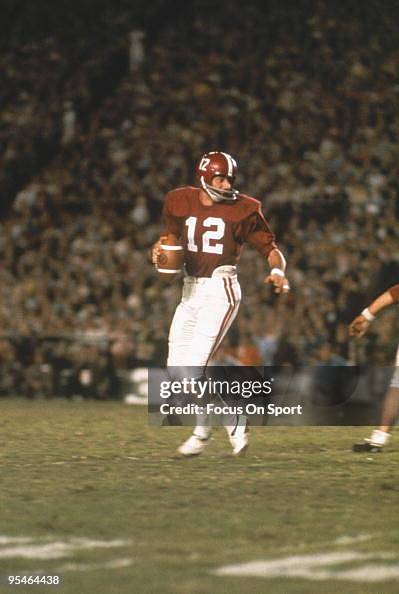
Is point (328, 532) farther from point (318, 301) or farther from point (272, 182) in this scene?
point (272, 182)

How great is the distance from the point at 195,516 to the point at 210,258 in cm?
263

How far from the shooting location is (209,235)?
7.79m

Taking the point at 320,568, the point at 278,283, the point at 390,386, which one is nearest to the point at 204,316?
the point at 278,283

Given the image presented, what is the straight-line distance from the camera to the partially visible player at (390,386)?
26.2 feet

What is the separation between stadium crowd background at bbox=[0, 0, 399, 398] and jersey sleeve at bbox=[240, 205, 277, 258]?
5.25 m

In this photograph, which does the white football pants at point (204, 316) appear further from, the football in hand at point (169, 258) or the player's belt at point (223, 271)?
the football in hand at point (169, 258)

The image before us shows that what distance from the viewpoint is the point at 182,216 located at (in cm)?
797

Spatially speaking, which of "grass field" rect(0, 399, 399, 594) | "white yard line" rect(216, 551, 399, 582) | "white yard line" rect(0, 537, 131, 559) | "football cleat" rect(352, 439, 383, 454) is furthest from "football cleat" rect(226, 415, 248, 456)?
"white yard line" rect(216, 551, 399, 582)

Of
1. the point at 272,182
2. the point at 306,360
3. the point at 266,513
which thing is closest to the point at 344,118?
the point at 272,182

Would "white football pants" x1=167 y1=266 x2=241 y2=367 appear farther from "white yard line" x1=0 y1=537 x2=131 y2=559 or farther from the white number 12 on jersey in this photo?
"white yard line" x1=0 y1=537 x2=131 y2=559

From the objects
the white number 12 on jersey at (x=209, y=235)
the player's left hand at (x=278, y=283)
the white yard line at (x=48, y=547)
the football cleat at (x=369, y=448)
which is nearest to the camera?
the white yard line at (x=48, y=547)

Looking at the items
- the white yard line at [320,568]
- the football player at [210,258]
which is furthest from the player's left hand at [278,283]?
the white yard line at [320,568]

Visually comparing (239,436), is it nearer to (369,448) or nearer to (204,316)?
(204,316)

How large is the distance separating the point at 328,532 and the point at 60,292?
12.5 meters
